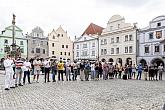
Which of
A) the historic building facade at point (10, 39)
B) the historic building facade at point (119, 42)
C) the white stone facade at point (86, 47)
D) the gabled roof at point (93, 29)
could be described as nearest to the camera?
the historic building facade at point (119, 42)

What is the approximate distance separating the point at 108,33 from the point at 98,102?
4388 centimetres

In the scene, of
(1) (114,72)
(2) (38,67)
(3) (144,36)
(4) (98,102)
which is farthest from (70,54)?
(4) (98,102)

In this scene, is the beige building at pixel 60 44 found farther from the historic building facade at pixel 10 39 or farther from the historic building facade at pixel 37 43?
the historic building facade at pixel 10 39

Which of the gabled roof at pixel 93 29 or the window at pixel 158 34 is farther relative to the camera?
the gabled roof at pixel 93 29

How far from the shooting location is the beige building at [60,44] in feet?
204

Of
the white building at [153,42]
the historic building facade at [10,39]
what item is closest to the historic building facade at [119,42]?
the white building at [153,42]

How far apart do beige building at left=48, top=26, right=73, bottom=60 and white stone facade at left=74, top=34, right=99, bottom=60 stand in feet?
13.5

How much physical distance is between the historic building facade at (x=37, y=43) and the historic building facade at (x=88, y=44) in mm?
8508

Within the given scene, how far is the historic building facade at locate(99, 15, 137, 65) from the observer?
4628cm

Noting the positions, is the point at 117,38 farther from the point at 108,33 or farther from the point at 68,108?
the point at 68,108

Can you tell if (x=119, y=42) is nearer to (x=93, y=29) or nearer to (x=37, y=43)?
(x=93, y=29)

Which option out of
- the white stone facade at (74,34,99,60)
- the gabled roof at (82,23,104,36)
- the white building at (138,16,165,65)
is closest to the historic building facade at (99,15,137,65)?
the white building at (138,16,165,65)

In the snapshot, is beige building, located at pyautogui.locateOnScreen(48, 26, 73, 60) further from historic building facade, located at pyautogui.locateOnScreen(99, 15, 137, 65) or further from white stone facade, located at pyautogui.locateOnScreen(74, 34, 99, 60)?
historic building facade, located at pyautogui.locateOnScreen(99, 15, 137, 65)

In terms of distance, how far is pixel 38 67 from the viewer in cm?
1539
